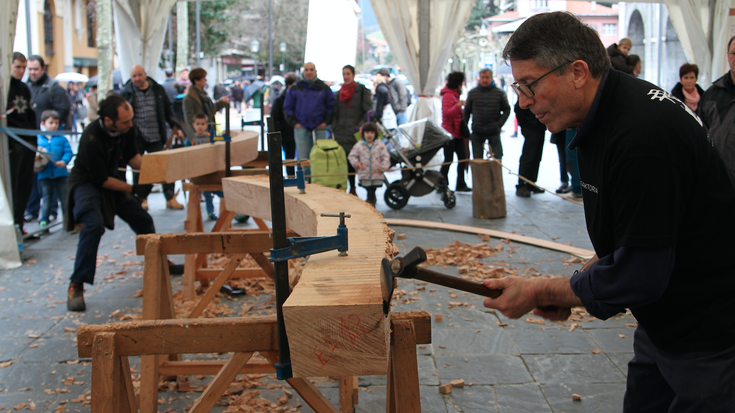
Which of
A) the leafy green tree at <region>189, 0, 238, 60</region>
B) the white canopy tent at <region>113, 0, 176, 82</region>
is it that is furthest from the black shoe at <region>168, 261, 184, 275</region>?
the leafy green tree at <region>189, 0, 238, 60</region>

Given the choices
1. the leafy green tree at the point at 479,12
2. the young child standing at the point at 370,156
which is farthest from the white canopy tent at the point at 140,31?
the leafy green tree at the point at 479,12

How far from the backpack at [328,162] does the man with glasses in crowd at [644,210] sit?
6049mm

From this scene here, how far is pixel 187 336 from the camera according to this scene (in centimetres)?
193

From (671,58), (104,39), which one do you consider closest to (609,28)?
(671,58)

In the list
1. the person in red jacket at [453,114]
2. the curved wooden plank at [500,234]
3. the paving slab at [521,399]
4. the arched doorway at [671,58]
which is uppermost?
the arched doorway at [671,58]

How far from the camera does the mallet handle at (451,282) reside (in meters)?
1.59

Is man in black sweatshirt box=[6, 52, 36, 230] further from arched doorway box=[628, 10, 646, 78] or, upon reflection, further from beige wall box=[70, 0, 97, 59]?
beige wall box=[70, 0, 97, 59]

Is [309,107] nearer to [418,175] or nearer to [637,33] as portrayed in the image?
[418,175]

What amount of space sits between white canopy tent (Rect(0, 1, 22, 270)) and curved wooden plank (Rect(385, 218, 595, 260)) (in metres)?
3.93

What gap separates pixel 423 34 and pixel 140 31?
14.7 feet

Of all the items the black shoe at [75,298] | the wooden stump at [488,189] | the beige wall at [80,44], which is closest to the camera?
the black shoe at [75,298]

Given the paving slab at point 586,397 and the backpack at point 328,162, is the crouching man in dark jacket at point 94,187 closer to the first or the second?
the backpack at point 328,162

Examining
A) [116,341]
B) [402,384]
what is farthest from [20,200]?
[402,384]

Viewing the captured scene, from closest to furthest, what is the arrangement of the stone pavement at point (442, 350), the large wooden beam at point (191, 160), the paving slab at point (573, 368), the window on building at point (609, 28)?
the stone pavement at point (442, 350), the paving slab at point (573, 368), the large wooden beam at point (191, 160), the window on building at point (609, 28)
